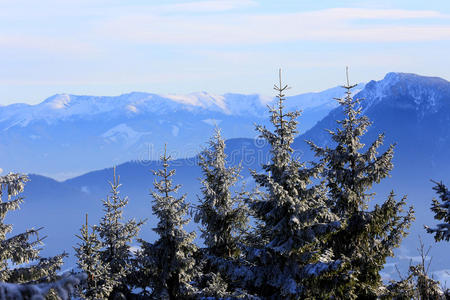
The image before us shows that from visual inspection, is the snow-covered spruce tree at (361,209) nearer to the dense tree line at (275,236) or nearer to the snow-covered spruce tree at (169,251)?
the dense tree line at (275,236)

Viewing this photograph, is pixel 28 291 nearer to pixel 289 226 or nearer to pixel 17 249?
pixel 289 226

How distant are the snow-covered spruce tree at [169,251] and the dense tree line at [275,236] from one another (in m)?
0.05

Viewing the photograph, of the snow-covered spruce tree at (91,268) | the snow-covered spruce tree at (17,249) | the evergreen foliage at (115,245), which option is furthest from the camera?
the snow-covered spruce tree at (17,249)

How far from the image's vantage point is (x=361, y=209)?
21906 millimetres

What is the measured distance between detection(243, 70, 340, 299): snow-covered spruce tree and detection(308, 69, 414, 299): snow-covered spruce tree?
297cm

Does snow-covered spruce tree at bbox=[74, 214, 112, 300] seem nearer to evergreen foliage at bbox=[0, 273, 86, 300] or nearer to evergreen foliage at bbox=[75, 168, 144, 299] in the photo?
evergreen foliage at bbox=[75, 168, 144, 299]

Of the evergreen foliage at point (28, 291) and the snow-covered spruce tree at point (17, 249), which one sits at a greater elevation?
the evergreen foliage at point (28, 291)

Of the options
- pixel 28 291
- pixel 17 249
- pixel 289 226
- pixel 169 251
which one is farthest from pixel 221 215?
pixel 28 291

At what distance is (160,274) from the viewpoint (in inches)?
921

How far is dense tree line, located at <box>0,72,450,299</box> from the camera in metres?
17.4

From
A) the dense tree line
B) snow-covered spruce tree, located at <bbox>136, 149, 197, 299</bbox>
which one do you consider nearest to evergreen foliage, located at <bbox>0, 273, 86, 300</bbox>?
the dense tree line

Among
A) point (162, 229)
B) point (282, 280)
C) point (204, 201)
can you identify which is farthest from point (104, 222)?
point (282, 280)

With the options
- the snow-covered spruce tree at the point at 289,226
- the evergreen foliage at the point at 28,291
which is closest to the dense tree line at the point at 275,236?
the snow-covered spruce tree at the point at 289,226

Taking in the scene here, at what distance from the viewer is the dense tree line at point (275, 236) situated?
17438 millimetres
